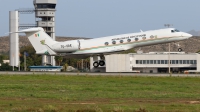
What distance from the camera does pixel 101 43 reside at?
211ft

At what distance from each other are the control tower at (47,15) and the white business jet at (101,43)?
178ft

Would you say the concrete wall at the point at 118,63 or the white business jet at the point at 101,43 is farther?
the concrete wall at the point at 118,63

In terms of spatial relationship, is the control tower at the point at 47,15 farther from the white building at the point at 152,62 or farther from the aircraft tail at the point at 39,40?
the aircraft tail at the point at 39,40

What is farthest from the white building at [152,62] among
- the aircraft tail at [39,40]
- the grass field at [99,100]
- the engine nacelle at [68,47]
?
the grass field at [99,100]

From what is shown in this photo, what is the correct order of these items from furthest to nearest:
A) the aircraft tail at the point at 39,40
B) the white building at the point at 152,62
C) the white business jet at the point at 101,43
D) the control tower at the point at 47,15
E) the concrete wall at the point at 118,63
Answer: the control tower at the point at 47,15 < the white building at the point at 152,62 < the concrete wall at the point at 118,63 < the aircraft tail at the point at 39,40 < the white business jet at the point at 101,43

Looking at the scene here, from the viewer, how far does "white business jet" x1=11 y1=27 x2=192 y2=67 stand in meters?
61.5

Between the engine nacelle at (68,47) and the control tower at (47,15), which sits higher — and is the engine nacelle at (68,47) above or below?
below

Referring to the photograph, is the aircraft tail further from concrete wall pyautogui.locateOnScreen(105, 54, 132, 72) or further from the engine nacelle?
concrete wall pyautogui.locateOnScreen(105, 54, 132, 72)

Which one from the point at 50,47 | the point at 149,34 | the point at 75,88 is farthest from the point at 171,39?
the point at 75,88

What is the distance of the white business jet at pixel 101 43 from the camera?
6150 cm

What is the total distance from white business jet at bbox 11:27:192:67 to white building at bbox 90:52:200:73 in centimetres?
3471

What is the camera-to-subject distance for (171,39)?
6175 centimetres

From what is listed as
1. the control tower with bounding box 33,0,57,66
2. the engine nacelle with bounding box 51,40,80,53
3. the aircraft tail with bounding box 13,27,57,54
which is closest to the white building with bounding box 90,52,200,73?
the control tower with bounding box 33,0,57,66

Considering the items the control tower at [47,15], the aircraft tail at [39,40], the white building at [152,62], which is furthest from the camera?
the control tower at [47,15]
